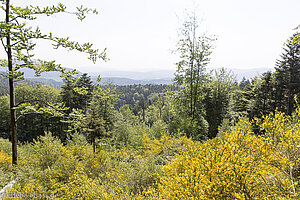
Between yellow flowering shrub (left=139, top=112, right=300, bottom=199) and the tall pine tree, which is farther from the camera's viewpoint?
the tall pine tree

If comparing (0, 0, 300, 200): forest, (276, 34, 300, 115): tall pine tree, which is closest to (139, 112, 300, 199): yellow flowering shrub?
(0, 0, 300, 200): forest

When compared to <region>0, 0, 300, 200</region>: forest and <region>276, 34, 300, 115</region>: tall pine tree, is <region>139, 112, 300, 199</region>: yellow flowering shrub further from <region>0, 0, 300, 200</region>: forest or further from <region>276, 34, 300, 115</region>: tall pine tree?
<region>276, 34, 300, 115</region>: tall pine tree

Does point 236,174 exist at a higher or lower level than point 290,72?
lower

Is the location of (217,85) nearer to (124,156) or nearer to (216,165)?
(124,156)

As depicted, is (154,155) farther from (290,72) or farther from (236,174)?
(290,72)

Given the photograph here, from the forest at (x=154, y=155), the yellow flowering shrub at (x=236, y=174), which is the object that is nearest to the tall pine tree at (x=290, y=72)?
the forest at (x=154, y=155)

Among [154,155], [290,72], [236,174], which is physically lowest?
[154,155]

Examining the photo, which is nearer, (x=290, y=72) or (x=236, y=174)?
(x=236, y=174)

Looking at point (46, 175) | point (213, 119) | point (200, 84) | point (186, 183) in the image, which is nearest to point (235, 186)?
point (186, 183)

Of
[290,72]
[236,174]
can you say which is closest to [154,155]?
[236,174]

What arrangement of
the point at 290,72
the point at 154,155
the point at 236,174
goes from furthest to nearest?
the point at 290,72
the point at 154,155
the point at 236,174

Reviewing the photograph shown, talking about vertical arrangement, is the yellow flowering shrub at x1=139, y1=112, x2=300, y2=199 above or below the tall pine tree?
below

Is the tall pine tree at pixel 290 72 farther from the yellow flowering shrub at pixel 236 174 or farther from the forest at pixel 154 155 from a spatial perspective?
the yellow flowering shrub at pixel 236 174

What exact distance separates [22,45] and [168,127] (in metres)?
8.28
